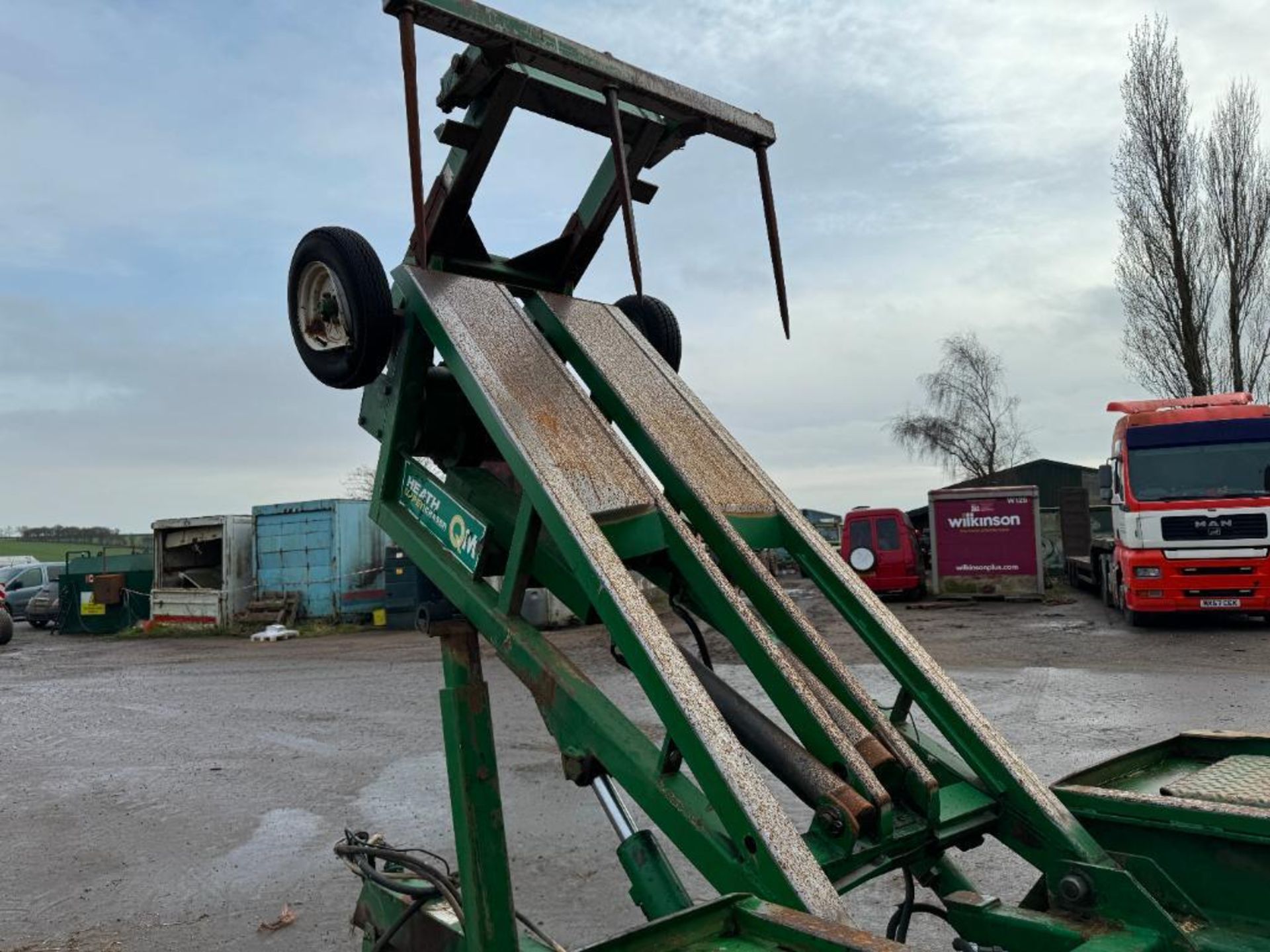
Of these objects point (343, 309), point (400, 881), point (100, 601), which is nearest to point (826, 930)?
point (400, 881)

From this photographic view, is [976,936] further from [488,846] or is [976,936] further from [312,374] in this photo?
[312,374]

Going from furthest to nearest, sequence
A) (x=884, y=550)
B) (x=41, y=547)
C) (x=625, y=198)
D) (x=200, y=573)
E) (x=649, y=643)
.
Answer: (x=41, y=547) → (x=200, y=573) → (x=884, y=550) → (x=625, y=198) → (x=649, y=643)

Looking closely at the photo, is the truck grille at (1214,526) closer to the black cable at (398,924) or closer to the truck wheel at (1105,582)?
the truck wheel at (1105,582)

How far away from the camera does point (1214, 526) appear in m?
13.1

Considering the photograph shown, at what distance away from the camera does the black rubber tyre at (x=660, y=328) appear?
362 centimetres

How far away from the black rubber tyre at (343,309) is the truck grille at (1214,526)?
1318cm

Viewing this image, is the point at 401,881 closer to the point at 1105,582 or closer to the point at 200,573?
the point at 1105,582

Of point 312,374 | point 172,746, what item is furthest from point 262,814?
point 312,374

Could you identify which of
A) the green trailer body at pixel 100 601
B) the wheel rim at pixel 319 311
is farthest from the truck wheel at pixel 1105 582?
the green trailer body at pixel 100 601

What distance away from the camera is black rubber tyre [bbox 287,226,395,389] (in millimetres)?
2793

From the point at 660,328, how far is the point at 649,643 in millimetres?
1793

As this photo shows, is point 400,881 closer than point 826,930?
No

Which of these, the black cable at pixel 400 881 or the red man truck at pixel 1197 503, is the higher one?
the red man truck at pixel 1197 503

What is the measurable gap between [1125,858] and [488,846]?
1553mm
